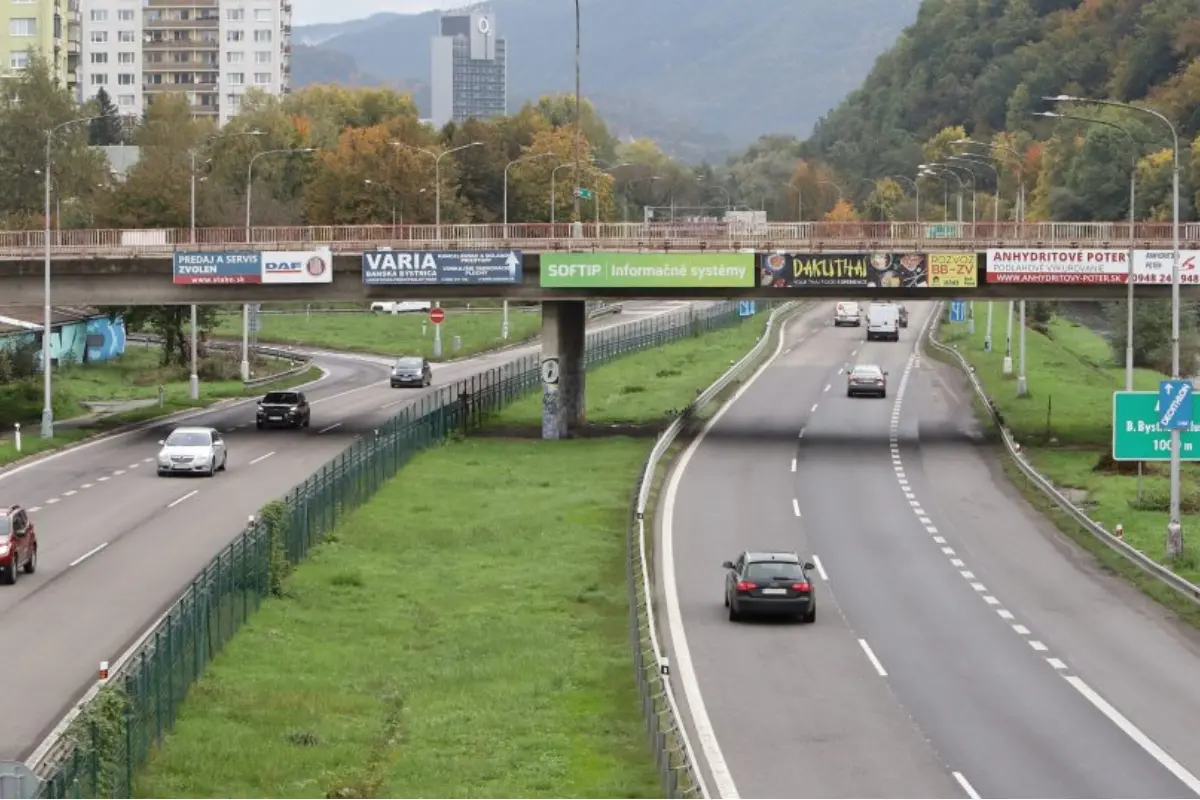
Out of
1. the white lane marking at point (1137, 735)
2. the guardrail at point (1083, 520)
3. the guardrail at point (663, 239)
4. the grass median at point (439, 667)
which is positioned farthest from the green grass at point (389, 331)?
the white lane marking at point (1137, 735)

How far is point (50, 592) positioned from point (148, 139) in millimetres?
150964

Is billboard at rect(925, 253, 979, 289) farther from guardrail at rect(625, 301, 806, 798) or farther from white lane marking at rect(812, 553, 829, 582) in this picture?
white lane marking at rect(812, 553, 829, 582)

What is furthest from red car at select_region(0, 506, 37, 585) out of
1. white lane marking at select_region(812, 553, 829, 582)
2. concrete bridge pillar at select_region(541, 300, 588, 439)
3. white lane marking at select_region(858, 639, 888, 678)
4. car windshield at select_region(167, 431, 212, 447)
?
concrete bridge pillar at select_region(541, 300, 588, 439)

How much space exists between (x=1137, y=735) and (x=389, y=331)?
368ft

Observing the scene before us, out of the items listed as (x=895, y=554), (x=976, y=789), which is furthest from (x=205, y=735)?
(x=895, y=554)

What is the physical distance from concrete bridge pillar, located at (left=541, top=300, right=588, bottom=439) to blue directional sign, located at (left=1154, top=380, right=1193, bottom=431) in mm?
29678

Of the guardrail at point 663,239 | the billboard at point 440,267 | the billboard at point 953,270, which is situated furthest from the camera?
the billboard at point 440,267

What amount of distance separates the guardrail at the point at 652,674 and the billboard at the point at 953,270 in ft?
43.9

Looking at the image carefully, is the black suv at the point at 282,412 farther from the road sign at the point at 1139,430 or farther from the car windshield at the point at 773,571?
the car windshield at the point at 773,571

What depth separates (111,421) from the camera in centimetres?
8156

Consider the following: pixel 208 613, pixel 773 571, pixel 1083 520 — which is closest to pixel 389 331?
pixel 1083 520

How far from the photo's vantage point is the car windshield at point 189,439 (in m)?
64.0

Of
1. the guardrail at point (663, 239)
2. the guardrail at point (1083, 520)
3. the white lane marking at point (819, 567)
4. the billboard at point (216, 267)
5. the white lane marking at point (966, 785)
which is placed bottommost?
the white lane marking at point (819, 567)

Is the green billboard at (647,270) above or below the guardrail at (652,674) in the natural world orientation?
above
